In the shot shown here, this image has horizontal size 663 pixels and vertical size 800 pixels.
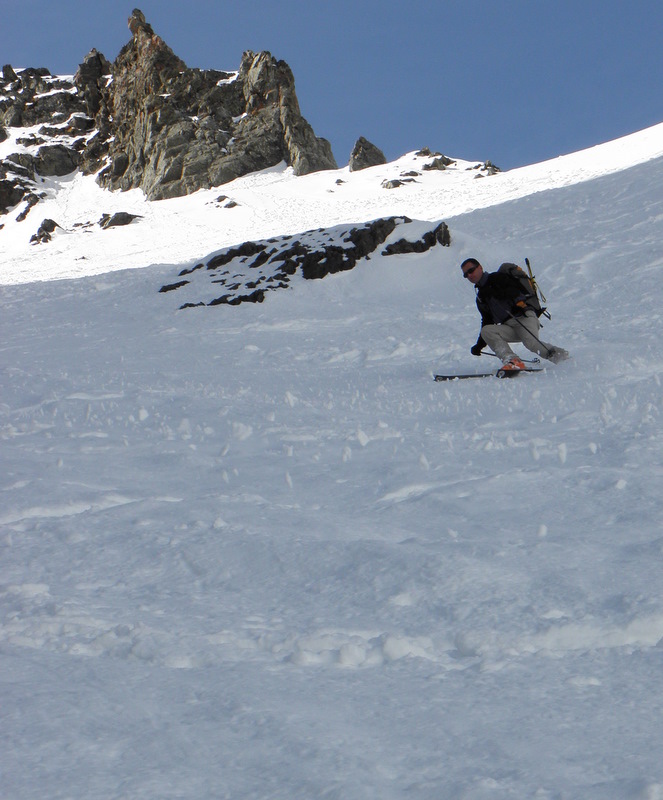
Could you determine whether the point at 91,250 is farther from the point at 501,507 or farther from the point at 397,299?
the point at 501,507

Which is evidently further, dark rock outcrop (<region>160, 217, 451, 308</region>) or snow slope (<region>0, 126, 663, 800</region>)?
dark rock outcrop (<region>160, 217, 451, 308</region>)

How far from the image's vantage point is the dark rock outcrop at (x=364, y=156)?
58.1 m

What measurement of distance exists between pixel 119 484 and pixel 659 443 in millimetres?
3468

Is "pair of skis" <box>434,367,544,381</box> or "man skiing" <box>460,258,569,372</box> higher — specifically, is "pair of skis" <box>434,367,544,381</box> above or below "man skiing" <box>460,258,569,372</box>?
below

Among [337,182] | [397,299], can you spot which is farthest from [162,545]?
[337,182]

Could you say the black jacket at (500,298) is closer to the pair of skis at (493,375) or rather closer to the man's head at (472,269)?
the man's head at (472,269)

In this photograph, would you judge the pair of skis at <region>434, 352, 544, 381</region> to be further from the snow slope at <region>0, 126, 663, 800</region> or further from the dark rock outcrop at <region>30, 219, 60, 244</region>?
the dark rock outcrop at <region>30, 219, 60, 244</region>

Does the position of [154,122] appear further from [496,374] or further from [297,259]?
[496,374]

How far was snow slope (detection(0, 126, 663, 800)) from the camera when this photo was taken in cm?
196

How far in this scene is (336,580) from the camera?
317 cm

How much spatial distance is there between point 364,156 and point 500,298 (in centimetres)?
5349

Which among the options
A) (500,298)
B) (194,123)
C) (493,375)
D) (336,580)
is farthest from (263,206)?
(336,580)

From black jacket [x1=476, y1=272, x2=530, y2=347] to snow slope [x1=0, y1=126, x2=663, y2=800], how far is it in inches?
27.5

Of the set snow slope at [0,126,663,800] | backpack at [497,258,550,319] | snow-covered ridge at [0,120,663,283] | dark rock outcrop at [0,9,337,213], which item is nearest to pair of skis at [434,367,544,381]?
snow slope at [0,126,663,800]
